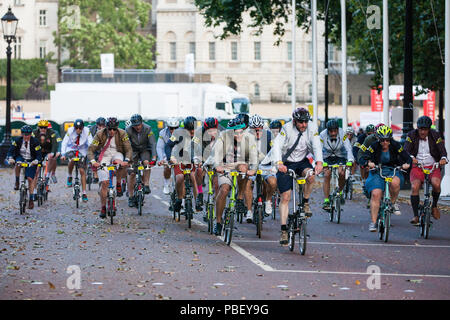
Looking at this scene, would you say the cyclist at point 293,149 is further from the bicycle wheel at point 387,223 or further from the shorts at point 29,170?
the shorts at point 29,170

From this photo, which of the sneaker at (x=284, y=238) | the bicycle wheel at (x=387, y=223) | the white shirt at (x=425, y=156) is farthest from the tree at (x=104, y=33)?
the sneaker at (x=284, y=238)

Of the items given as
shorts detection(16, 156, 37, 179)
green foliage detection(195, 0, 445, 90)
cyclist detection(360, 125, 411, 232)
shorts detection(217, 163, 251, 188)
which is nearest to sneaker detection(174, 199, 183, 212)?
shorts detection(217, 163, 251, 188)

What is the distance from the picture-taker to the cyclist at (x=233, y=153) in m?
15.4

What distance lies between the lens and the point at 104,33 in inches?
3600

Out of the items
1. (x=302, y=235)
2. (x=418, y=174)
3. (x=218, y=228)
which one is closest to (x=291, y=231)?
(x=302, y=235)

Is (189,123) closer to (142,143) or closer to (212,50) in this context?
(142,143)

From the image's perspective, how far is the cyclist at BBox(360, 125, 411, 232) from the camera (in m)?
16.0

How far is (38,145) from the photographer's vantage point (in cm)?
2116

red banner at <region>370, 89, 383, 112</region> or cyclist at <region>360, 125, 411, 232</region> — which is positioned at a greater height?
red banner at <region>370, 89, 383, 112</region>

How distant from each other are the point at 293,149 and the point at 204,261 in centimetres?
229

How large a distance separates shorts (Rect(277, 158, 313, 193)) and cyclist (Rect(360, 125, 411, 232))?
149 centimetres

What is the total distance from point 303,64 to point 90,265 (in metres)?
109

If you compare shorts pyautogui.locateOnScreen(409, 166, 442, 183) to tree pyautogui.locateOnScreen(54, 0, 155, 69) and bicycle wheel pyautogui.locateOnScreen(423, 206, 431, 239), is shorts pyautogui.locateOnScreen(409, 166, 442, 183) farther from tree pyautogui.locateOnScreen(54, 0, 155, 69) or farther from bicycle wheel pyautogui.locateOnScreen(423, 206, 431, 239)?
tree pyautogui.locateOnScreen(54, 0, 155, 69)
